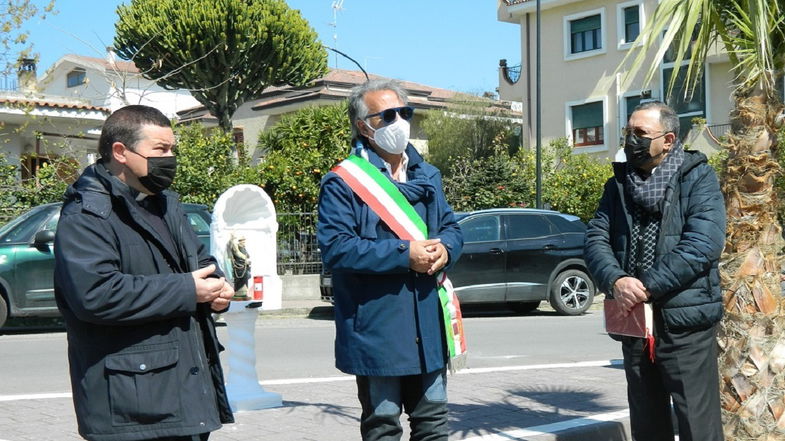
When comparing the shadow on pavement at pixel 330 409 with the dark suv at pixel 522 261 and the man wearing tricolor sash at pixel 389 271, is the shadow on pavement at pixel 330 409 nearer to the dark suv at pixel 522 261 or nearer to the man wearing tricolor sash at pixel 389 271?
the man wearing tricolor sash at pixel 389 271

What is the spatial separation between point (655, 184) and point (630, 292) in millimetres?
536

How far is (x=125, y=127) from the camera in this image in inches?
142

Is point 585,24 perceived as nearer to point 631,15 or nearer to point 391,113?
point 631,15

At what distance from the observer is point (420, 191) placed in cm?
448

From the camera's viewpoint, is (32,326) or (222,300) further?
(32,326)

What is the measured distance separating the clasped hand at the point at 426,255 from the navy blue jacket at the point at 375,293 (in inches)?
1.3

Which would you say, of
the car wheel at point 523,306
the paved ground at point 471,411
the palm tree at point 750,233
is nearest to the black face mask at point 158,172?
the palm tree at point 750,233

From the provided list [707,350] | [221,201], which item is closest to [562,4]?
[221,201]

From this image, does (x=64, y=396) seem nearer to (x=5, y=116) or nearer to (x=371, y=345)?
(x=371, y=345)

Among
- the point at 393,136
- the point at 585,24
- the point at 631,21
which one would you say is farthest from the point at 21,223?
the point at 585,24

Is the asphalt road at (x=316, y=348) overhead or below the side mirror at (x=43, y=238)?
below

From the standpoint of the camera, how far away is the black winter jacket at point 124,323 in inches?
132

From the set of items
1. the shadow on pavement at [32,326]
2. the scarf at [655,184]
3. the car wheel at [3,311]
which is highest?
the scarf at [655,184]

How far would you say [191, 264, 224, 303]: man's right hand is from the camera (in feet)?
11.5
